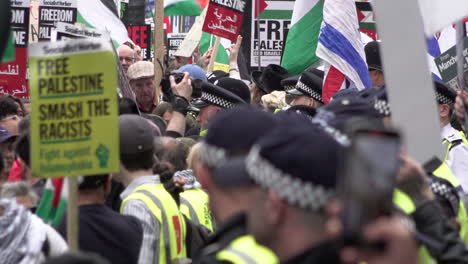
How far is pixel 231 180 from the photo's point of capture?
3.48 m

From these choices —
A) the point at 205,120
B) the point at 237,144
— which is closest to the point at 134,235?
the point at 237,144

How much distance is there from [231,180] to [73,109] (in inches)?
56.4

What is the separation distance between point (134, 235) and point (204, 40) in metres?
18.6

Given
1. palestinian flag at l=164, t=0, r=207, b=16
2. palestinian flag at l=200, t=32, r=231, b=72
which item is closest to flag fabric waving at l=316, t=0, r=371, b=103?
palestinian flag at l=200, t=32, r=231, b=72

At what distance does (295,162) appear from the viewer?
9.57ft

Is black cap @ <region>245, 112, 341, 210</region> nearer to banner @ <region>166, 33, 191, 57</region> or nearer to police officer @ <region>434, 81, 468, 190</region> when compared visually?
police officer @ <region>434, 81, 468, 190</region>

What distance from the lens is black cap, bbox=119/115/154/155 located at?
19.6ft

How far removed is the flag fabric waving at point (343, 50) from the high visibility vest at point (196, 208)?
2271mm

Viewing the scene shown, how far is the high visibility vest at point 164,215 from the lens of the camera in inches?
235

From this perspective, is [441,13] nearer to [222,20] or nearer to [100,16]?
[100,16]

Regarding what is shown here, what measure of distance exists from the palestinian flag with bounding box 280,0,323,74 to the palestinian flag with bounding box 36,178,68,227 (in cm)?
633

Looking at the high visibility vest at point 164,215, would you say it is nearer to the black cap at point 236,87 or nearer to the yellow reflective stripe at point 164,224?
the yellow reflective stripe at point 164,224

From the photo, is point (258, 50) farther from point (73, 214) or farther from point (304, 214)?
point (304, 214)

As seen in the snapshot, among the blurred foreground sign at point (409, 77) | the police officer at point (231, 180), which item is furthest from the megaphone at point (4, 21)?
the blurred foreground sign at point (409, 77)
